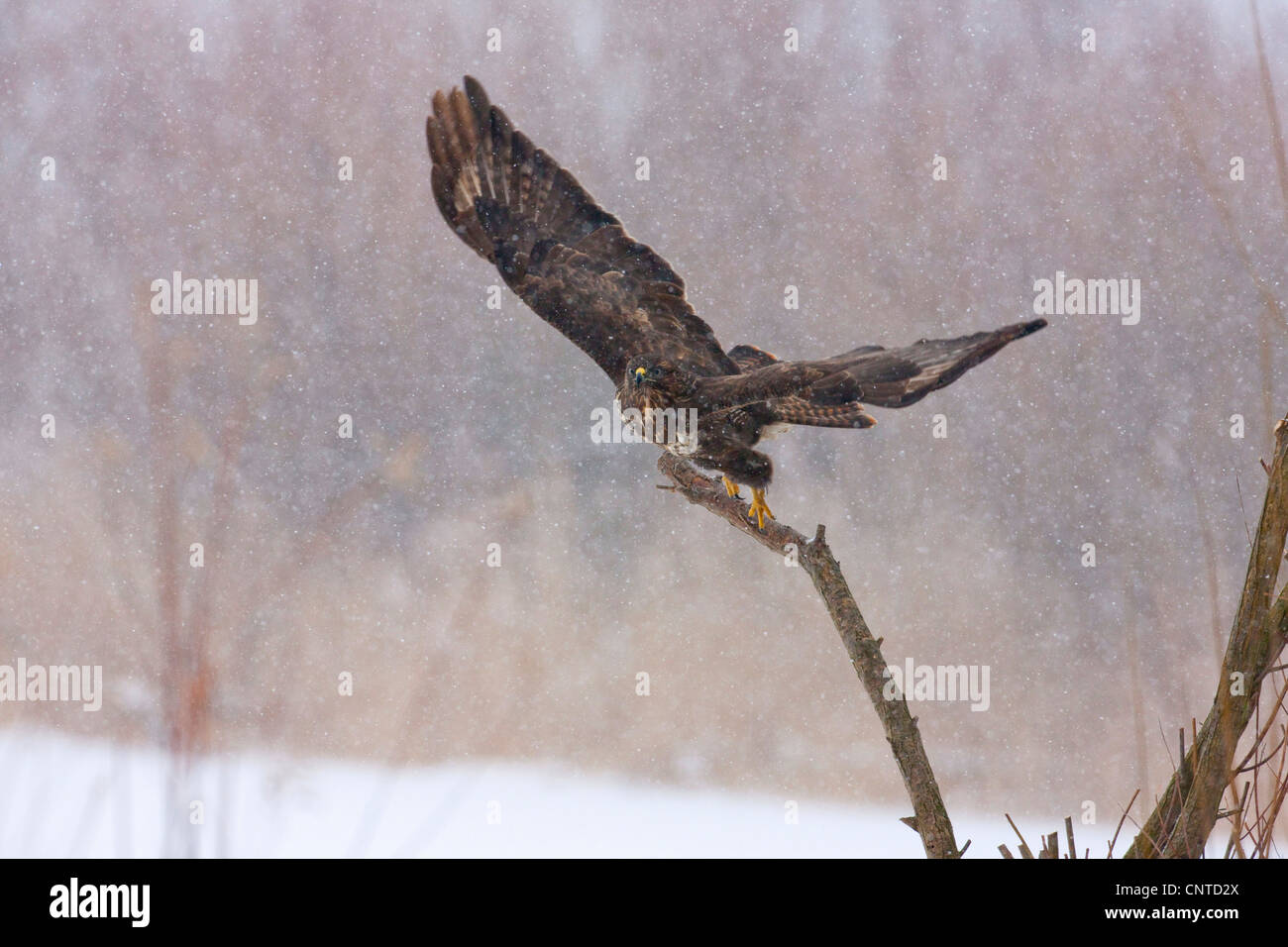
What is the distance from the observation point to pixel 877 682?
2.41 meters

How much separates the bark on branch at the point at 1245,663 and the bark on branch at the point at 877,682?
0.52 m

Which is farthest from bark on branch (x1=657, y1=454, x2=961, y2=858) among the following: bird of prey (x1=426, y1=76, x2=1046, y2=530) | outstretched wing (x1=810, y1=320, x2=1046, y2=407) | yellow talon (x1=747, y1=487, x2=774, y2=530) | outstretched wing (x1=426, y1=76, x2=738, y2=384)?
outstretched wing (x1=426, y1=76, x2=738, y2=384)

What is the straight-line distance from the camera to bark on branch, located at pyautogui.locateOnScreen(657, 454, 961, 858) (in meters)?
2.27

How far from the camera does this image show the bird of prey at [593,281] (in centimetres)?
320

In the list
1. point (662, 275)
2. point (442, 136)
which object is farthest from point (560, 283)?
point (442, 136)

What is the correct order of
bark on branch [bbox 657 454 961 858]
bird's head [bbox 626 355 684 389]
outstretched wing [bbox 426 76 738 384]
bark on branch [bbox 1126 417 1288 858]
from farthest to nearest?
outstretched wing [bbox 426 76 738 384] < bird's head [bbox 626 355 684 389] < bark on branch [bbox 657 454 961 858] < bark on branch [bbox 1126 417 1288 858]

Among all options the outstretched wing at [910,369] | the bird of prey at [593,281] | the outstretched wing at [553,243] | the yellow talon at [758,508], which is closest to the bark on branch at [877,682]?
the yellow talon at [758,508]

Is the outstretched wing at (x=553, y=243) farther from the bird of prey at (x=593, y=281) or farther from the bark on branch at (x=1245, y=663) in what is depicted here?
the bark on branch at (x=1245, y=663)

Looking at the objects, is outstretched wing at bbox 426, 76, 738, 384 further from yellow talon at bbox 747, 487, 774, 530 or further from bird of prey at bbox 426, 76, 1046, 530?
yellow talon at bbox 747, 487, 774, 530

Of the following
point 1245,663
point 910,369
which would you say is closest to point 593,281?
point 910,369

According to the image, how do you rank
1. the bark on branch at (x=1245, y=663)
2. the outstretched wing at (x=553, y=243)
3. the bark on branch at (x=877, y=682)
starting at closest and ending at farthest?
the bark on branch at (x=1245, y=663)
the bark on branch at (x=877, y=682)
the outstretched wing at (x=553, y=243)

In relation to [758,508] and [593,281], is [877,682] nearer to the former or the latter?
[758,508]
